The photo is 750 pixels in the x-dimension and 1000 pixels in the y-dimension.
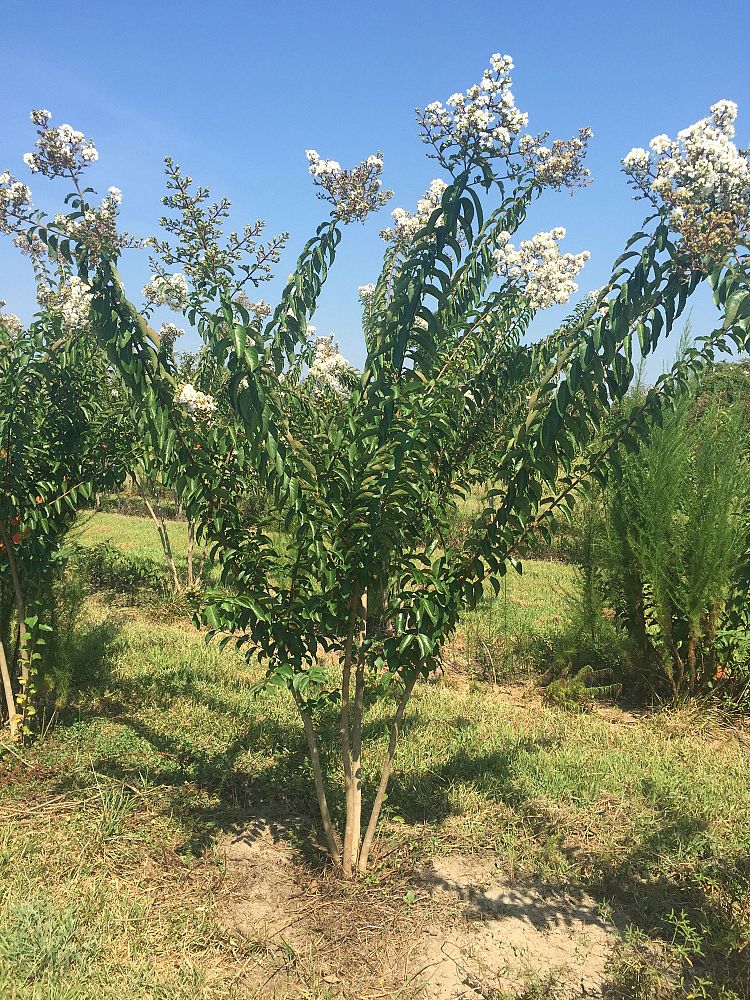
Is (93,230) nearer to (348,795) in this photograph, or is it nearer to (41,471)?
(41,471)

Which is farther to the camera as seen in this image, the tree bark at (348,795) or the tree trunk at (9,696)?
the tree trunk at (9,696)

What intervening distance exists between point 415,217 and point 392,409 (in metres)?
1.86

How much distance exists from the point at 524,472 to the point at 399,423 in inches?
A: 18.8

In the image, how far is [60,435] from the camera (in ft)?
13.2

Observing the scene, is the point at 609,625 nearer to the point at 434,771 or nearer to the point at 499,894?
the point at 434,771

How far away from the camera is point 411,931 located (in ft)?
9.35

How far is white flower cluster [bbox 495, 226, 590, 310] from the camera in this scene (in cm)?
424

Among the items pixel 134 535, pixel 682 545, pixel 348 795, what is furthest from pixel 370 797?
pixel 134 535

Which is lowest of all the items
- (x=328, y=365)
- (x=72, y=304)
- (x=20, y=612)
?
(x=20, y=612)

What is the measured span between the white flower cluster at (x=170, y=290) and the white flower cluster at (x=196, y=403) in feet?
1.71

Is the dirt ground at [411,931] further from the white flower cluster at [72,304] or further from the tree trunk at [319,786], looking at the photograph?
the white flower cluster at [72,304]

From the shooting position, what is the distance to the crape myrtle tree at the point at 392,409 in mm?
2266

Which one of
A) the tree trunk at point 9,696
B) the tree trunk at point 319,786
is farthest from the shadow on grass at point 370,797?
the tree trunk at point 9,696

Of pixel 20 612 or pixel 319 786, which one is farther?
pixel 20 612
